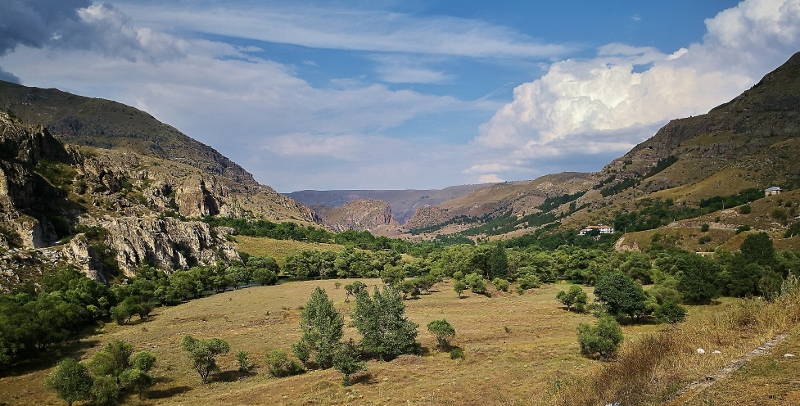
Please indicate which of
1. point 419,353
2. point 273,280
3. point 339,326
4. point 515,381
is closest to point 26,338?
point 339,326

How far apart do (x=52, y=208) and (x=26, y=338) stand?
3530 inches

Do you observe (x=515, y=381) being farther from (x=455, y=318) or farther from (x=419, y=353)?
(x=455, y=318)

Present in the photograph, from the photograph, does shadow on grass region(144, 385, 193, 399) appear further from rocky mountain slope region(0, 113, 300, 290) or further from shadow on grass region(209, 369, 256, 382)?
rocky mountain slope region(0, 113, 300, 290)

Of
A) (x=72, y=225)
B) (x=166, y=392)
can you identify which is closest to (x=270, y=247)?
(x=72, y=225)

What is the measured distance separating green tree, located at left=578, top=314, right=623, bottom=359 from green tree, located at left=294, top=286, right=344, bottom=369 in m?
25.6

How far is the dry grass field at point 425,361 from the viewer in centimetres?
1939

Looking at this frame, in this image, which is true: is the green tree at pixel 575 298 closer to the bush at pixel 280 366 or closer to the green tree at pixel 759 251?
the green tree at pixel 759 251

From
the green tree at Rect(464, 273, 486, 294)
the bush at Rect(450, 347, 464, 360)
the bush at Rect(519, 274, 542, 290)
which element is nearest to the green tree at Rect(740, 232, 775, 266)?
the bush at Rect(519, 274, 542, 290)

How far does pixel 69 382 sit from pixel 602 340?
155 feet

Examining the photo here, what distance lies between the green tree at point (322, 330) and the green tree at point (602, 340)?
2556cm

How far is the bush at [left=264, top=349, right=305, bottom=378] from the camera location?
42906 millimetres

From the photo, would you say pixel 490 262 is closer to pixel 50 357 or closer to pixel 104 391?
pixel 50 357

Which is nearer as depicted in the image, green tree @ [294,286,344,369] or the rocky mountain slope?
green tree @ [294,286,344,369]

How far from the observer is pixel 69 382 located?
32781 millimetres
